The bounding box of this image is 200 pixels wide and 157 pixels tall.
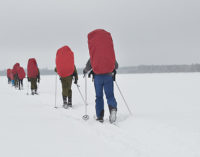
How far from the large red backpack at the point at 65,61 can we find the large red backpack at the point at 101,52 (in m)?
3.00

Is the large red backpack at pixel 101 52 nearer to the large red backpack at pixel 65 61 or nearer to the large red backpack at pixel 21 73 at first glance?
the large red backpack at pixel 65 61

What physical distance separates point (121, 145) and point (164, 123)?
1.65 meters

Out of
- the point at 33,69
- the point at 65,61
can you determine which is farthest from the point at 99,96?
the point at 33,69

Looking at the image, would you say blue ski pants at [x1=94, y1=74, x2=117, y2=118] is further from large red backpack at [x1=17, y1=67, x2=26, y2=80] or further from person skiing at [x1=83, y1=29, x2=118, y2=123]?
large red backpack at [x1=17, y1=67, x2=26, y2=80]

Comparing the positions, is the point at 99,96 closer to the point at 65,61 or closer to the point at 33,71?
the point at 65,61

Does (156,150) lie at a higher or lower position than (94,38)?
lower

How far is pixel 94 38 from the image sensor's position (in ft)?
16.8

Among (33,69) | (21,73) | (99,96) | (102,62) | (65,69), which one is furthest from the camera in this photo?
(21,73)

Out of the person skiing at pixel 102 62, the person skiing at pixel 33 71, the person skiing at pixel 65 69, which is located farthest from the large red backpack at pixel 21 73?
the person skiing at pixel 102 62

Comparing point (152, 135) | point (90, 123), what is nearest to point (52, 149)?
point (152, 135)

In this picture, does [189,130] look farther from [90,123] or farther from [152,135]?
[90,123]

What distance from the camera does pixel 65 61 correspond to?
8.08 m

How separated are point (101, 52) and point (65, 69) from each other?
3202 mm

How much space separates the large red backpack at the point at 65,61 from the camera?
26.2 ft
